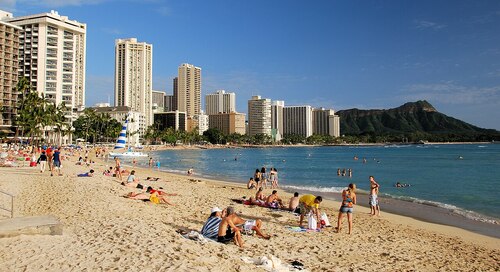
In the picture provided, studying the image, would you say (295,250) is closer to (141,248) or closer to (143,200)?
(141,248)

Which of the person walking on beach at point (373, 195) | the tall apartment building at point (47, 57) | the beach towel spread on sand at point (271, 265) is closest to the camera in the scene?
the beach towel spread on sand at point (271, 265)

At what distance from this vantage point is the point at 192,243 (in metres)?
8.47

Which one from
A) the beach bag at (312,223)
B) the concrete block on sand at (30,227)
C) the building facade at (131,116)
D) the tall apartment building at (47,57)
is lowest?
the beach bag at (312,223)

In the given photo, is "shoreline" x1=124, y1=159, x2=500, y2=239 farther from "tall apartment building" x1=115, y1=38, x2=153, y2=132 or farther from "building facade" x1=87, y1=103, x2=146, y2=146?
"tall apartment building" x1=115, y1=38, x2=153, y2=132

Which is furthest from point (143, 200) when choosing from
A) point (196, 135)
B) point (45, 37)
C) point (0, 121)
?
point (196, 135)

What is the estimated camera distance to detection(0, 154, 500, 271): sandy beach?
698 cm

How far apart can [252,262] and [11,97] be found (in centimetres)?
9844

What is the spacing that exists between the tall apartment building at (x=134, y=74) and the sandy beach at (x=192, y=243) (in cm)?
17062

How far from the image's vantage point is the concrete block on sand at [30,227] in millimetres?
7965

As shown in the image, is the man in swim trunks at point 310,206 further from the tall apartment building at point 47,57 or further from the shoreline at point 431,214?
the tall apartment building at point 47,57

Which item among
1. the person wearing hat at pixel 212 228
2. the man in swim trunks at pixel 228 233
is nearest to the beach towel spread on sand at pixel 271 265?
the man in swim trunks at pixel 228 233

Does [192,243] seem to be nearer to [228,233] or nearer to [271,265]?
[228,233]

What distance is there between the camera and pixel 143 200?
15781 mm

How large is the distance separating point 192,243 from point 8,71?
98156mm
